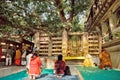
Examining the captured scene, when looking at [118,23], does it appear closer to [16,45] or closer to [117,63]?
[117,63]

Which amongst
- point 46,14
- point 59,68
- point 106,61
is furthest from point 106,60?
point 46,14

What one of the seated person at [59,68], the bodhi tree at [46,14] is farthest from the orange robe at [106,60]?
the bodhi tree at [46,14]

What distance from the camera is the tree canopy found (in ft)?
50.5

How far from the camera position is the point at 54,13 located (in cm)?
1845

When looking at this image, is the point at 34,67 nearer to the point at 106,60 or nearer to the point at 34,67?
the point at 34,67

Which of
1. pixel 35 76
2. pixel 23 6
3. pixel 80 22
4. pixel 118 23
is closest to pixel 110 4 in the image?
pixel 118 23

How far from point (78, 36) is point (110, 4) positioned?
630cm

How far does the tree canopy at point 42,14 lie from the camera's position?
606 inches

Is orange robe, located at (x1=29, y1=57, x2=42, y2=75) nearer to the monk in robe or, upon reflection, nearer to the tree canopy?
the monk in robe

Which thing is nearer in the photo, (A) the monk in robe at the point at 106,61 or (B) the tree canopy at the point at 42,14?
(A) the monk in robe at the point at 106,61

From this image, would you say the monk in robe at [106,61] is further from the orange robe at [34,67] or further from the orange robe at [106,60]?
the orange robe at [34,67]

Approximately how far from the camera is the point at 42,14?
18375mm

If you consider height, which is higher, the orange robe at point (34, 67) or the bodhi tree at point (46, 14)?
the bodhi tree at point (46, 14)

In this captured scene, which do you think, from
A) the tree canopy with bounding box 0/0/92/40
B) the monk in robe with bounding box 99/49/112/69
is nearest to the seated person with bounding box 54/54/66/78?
the monk in robe with bounding box 99/49/112/69
